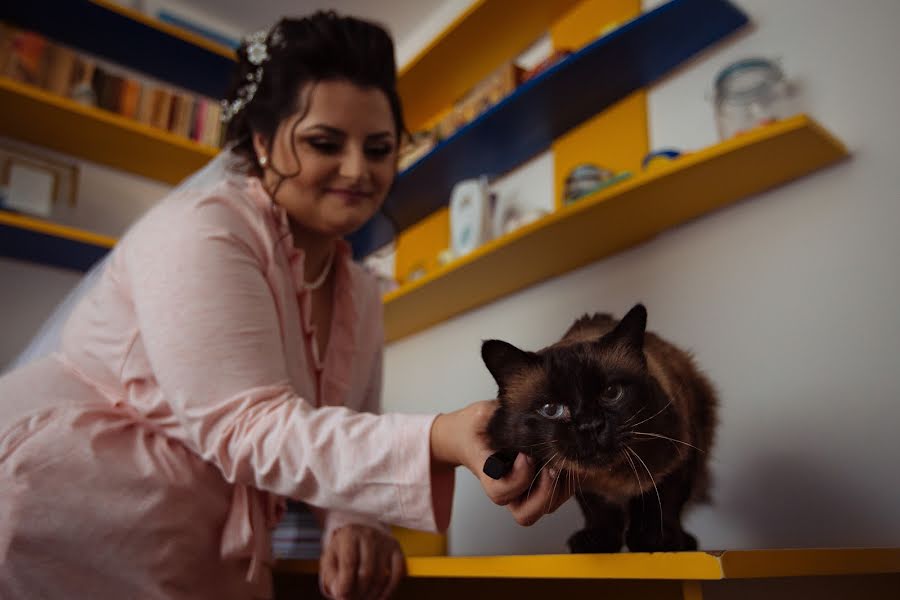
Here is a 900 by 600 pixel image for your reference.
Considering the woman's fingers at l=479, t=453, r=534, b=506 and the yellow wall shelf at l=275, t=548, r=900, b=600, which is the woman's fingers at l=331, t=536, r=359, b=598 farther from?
the woman's fingers at l=479, t=453, r=534, b=506

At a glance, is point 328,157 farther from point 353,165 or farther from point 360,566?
point 360,566

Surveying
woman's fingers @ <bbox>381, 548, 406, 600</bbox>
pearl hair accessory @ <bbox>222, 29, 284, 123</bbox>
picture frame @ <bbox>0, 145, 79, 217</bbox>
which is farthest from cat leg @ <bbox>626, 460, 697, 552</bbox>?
picture frame @ <bbox>0, 145, 79, 217</bbox>

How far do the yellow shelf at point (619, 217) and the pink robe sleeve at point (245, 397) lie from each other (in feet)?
2.05

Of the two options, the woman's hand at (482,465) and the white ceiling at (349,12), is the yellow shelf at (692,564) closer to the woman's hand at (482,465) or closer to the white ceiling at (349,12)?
the woman's hand at (482,465)

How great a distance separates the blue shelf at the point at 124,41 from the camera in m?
2.14

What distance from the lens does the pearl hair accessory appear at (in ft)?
3.69

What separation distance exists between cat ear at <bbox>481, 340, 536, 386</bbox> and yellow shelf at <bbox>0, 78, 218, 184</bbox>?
1.86m

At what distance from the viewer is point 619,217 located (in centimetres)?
124

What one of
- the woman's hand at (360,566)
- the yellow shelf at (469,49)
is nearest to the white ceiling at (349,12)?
the yellow shelf at (469,49)

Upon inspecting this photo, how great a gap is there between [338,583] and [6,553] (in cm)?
38

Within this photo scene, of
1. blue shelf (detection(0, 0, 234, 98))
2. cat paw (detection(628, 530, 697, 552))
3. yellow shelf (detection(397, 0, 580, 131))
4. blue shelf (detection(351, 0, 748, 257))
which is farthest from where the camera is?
blue shelf (detection(0, 0, 234, 98))

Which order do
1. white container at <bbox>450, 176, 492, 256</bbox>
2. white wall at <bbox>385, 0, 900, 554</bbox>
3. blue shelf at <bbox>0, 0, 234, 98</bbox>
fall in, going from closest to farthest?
white wall at <bbox>385, 0, 900, 554</bbox> < white container at <bbox>450, 176, 492, 256</bbox> < blue shelf at <bbox>0, 0, 234, 98</bbox>

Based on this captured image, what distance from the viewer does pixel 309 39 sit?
1.08 m

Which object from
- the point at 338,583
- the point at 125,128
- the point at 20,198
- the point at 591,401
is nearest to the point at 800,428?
the point at 591,401
